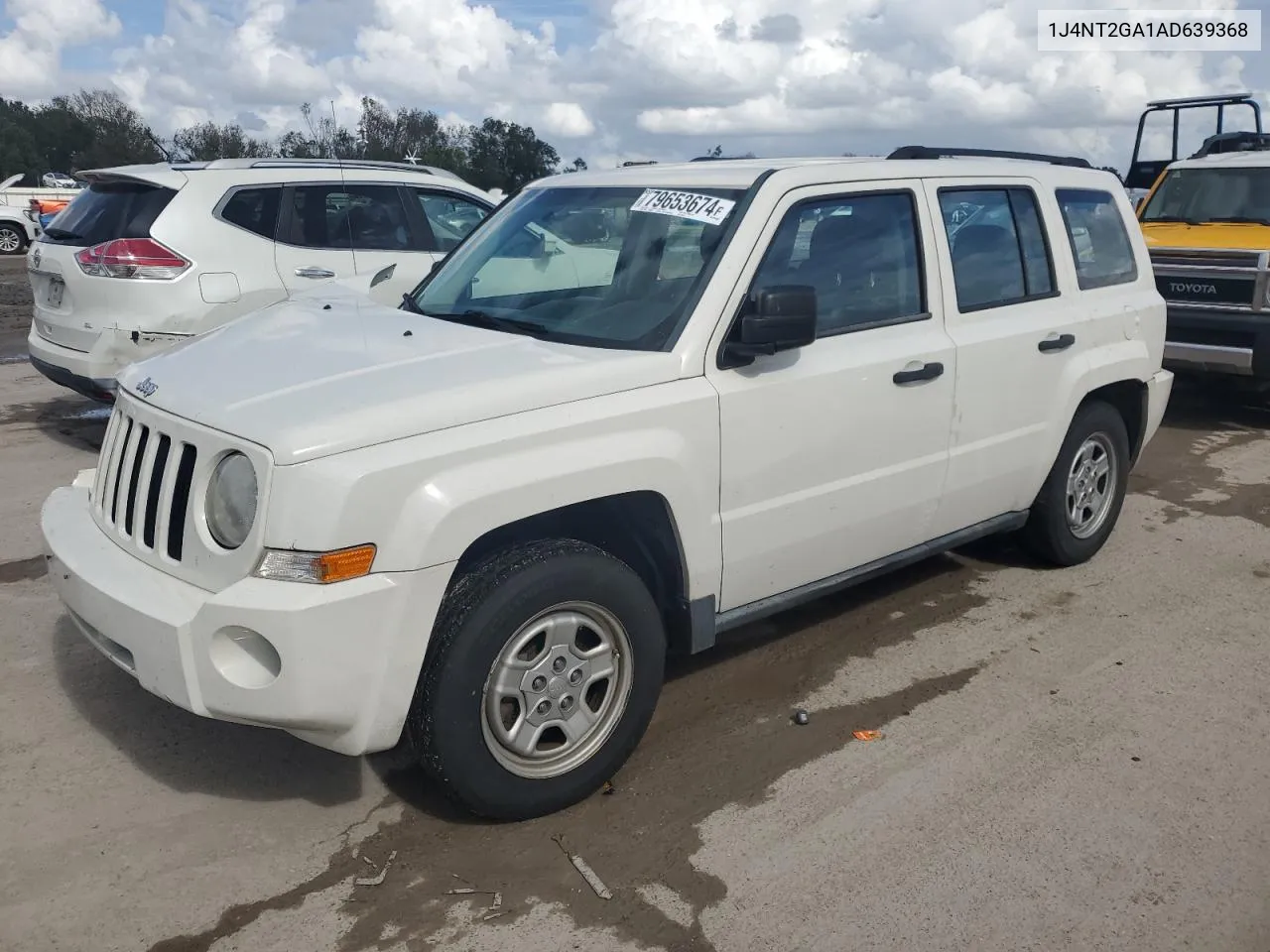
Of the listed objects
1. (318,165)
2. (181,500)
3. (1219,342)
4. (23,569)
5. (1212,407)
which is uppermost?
(318,165)

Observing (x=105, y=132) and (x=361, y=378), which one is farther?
(x=105, y=132)

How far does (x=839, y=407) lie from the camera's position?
4.03 metres

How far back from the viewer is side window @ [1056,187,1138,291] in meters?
5.25

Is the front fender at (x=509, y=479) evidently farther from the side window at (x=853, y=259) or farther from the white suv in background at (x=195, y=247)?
the white suv in background at (x=195, y=247)

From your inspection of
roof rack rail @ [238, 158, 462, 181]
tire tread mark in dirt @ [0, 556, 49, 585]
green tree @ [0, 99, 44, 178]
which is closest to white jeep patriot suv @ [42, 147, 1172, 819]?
tire tread mark in dirt @ [0, 556, 49, 585]

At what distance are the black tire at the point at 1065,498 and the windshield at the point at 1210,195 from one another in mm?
5138

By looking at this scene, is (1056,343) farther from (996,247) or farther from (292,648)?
(292,648)

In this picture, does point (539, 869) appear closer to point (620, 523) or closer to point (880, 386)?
point (620, 523)

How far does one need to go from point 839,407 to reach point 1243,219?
7.35m

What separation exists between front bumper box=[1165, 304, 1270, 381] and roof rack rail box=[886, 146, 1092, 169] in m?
3.31

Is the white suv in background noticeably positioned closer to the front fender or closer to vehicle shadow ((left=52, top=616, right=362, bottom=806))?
vehicle shadow ((left=52, top=616, right=362, bottom=806))

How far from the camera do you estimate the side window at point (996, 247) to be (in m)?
4.61

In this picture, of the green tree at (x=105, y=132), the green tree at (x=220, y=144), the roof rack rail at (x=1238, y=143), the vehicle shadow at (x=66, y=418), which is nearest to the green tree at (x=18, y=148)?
the green tree at (x=105, y=132)

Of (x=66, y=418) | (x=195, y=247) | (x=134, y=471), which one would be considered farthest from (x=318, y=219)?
(x=134, y=471)
